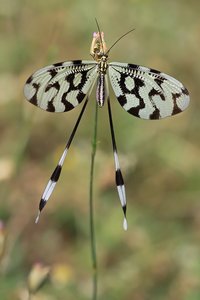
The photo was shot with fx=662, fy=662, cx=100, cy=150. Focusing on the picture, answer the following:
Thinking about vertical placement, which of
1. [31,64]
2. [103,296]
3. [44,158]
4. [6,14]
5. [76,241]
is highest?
[6,14]

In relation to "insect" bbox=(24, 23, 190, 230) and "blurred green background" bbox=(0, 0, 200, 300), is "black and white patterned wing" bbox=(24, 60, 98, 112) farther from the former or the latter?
"blurred green background" bbox=(0, 0, 200, 300)

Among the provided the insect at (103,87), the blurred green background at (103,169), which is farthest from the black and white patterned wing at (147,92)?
the blurred green background at (103,169)

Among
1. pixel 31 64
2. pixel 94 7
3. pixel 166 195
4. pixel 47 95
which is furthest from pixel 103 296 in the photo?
pixel 94 7

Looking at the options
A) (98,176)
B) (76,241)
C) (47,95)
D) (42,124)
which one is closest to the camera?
(47,95)

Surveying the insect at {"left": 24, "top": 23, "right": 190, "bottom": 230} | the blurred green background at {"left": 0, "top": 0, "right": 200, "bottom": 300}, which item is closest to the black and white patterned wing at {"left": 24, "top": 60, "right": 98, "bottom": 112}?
the insect at {"left": 24, "top": 23, "right": 190, "bottom": 230}

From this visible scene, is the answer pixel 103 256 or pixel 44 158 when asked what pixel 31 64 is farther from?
pixel 103 256

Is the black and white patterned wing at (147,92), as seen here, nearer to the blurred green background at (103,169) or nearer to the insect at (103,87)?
the insect at (103,87)
